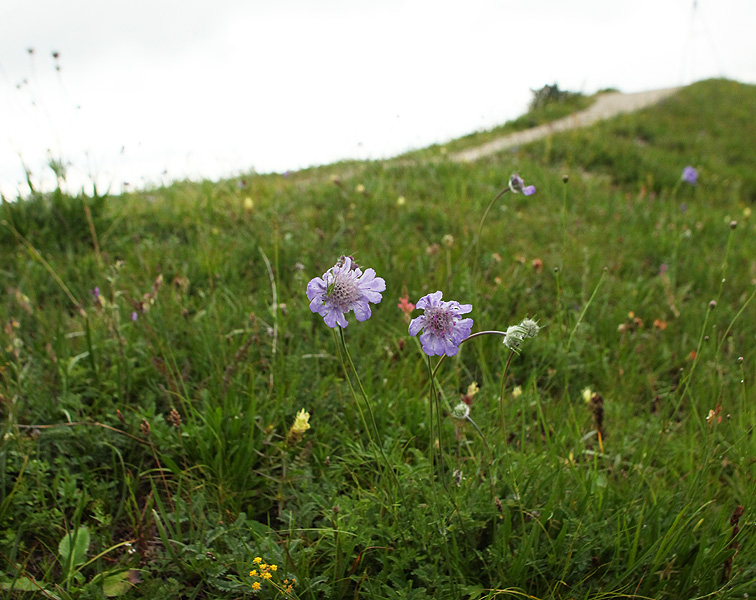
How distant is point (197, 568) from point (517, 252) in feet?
9.73

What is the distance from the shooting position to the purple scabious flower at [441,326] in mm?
1178

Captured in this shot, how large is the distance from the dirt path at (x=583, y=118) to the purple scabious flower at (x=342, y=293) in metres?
6.32

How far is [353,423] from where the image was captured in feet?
6.30

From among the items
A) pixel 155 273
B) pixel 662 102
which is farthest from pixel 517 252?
pixel 662 102

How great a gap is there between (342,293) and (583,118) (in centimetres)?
1230

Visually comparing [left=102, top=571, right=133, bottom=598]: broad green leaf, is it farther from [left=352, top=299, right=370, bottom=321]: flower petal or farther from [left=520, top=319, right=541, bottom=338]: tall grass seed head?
[left=520, top=319, right=541, bottom=338]: tall grass seed head

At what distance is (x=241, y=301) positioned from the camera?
8.49 ft

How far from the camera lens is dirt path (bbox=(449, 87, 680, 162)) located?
912 centimetres

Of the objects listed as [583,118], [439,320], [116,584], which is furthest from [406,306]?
[583,118]

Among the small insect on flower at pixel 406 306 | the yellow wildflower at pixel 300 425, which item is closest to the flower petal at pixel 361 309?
the small insect on flower at pixel 406 306

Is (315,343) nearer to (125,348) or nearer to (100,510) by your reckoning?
(125,348)

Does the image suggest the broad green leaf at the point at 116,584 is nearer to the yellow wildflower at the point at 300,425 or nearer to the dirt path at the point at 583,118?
the yellow wildflower at the point at 300,425

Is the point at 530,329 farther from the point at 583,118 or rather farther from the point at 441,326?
the point at 583,118

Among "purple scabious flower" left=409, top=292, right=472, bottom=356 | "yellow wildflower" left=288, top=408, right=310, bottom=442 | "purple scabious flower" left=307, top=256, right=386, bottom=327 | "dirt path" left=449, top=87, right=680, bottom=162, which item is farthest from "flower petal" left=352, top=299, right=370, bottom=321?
"dirt path" left=449, top=87, right=680, bottom=162
